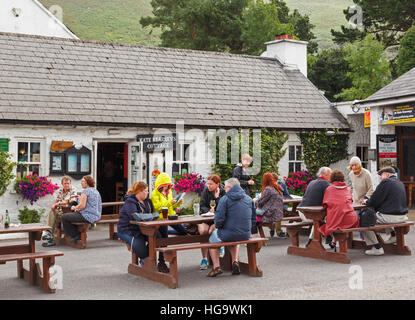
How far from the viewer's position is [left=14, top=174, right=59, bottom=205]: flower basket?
14328 millimetres

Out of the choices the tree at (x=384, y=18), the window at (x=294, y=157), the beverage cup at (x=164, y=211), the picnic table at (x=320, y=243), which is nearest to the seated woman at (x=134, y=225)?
the beverage cup at (x=164, y=211)

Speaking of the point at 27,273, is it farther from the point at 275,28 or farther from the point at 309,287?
the point at 275,28

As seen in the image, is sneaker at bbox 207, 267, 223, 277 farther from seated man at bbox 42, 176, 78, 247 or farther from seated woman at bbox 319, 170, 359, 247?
seated man at bbox 42, 176, 78, 247

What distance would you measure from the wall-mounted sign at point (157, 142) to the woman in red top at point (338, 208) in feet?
19.7

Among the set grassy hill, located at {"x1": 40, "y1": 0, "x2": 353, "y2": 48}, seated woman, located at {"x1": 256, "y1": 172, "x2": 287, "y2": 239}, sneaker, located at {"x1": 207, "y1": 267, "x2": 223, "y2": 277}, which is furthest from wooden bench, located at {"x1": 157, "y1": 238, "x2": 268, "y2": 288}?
grassy hill, located at {"x1": 40, "y1": 0, "x2": 353, "y2": 48}

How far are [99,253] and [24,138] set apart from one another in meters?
4.94

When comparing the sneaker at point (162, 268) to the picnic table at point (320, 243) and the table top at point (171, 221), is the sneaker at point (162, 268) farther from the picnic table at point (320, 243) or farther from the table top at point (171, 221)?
the picnic table at point (320, 243)

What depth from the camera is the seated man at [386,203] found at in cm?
1030

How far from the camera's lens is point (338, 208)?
988 cm

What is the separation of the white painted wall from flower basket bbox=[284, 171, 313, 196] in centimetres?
1645

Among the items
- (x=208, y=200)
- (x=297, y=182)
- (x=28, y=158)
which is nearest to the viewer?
(x=208, y=200)

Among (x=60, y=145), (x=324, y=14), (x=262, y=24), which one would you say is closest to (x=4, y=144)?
(x=60, y=145)

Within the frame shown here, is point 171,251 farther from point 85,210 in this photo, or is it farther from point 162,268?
point 85,210

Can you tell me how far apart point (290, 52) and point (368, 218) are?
13542 millimetres
